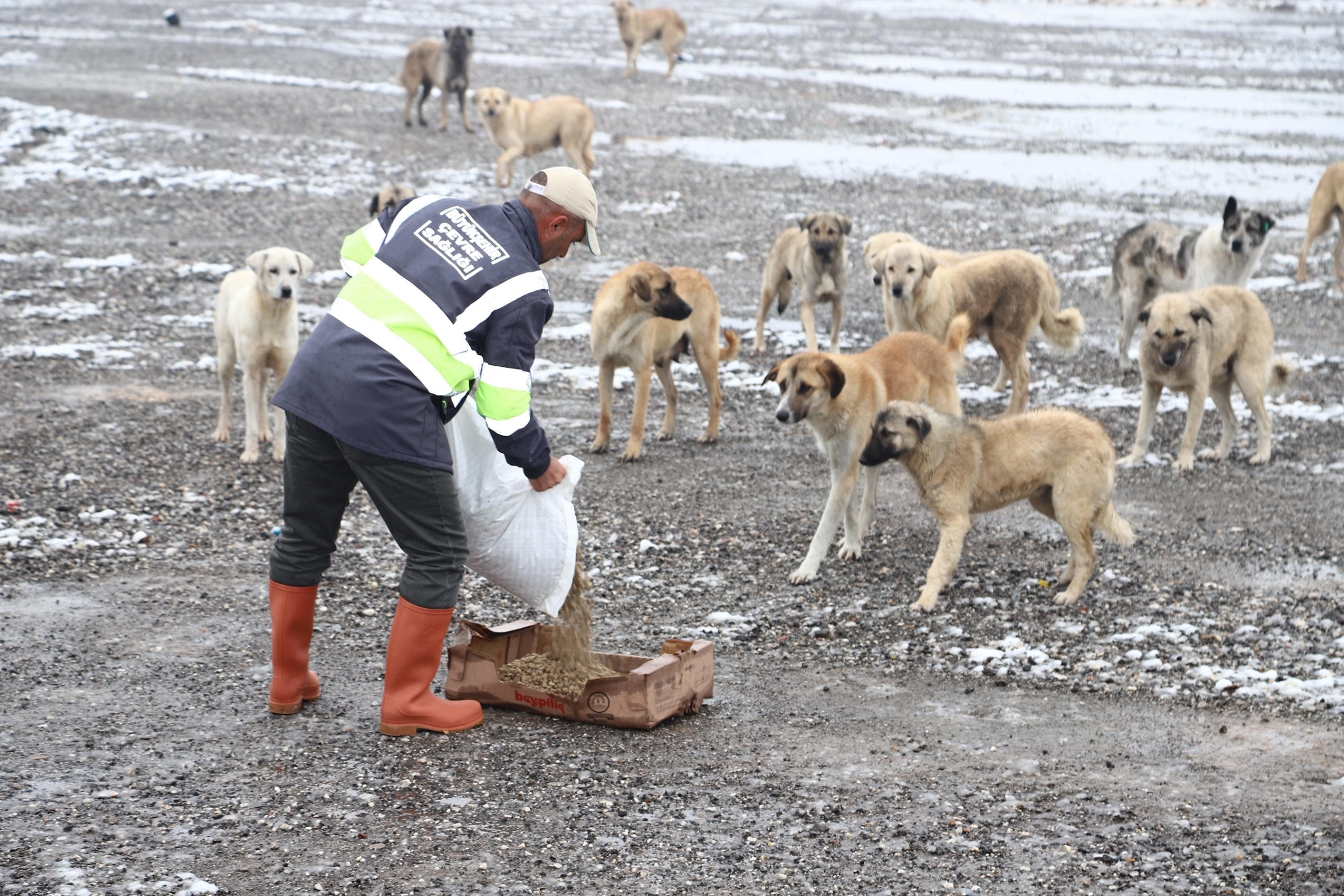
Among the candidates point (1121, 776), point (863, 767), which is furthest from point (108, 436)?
point (1121, 776)

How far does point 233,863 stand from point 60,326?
814 cm

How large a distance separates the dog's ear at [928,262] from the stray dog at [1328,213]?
5.38 metres

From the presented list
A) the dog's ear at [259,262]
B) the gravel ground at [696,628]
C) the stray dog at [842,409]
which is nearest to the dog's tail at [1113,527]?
the gravel ground at [696,628]

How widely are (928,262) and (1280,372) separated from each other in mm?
2460

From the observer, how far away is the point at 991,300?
30.3ft

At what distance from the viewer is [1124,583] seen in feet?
19.9

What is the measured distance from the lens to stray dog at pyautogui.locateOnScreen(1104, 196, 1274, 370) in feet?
32.9

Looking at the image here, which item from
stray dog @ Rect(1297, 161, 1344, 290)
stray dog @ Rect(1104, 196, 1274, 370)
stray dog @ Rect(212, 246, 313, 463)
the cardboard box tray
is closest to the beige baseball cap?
the cardboard box tray

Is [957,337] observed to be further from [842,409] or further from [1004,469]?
[1004,469]

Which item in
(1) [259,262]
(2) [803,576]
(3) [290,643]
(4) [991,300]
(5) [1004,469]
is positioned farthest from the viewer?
(4) [991,300]

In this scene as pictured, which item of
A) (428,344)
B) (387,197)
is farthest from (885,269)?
(428,344)

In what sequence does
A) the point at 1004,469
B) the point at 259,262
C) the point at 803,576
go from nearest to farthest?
the point at 1004,469 < the point at 803,576 < the point at 259,262

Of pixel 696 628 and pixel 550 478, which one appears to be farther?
pixel 696 628

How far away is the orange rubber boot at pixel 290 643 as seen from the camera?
14.1 feet
